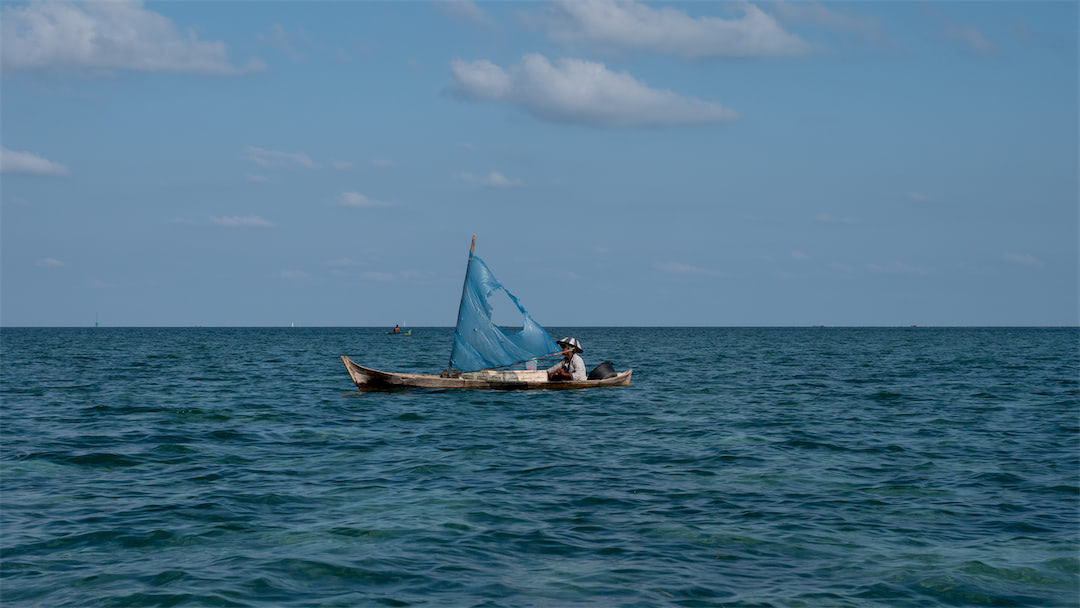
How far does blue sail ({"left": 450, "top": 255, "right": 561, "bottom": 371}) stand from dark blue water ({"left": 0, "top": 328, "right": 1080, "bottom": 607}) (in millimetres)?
4230

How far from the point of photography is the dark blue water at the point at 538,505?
1079cm

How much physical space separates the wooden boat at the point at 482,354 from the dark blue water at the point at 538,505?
398cm

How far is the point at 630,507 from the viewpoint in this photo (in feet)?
48.5

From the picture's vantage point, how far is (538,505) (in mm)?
15039

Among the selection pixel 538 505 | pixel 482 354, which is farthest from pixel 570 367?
pixel 538 505

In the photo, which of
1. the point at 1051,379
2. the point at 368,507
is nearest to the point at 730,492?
the point at 368,507

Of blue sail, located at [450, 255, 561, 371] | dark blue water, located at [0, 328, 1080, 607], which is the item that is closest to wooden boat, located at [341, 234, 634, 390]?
blue sail, located at [450, 255, 561, 371]

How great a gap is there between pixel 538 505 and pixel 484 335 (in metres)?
19.8

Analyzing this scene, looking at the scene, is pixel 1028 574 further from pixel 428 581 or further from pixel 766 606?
pixel 428 581

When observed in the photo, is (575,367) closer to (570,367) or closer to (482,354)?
Answer: (570,367)

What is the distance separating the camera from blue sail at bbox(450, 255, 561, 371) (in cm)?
3422

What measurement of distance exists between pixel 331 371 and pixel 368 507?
136 feet

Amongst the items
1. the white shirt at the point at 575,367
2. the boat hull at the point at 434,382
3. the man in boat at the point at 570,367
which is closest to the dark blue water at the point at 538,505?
the boat hull at the point at 434,382

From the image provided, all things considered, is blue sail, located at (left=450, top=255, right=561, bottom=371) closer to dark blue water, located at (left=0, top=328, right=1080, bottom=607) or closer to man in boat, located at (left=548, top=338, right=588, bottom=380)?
man in boat, located at (left=548, top=338, right=588, bottom=380)
